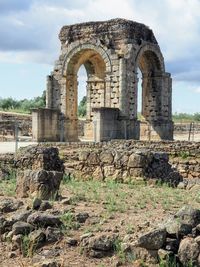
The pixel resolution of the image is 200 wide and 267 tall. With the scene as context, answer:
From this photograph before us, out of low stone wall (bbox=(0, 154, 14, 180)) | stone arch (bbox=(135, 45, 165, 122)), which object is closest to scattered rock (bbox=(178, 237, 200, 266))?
low stone wall (bbox=(0, 154, 14, 180))

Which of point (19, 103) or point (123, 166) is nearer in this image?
point (123, 166)

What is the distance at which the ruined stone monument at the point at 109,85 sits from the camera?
22.8 meters

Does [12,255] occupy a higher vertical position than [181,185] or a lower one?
lower

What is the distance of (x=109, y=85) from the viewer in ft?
76.1

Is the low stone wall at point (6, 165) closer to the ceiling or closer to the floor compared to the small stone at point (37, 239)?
closer to the ceiling

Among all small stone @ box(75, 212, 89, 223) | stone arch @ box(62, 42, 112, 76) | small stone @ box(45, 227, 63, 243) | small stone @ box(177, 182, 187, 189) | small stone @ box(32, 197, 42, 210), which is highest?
stone arch @ box(62, 42, 112, 76)

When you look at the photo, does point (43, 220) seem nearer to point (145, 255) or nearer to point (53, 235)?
point (53, 235)

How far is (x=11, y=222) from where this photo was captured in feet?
20.1

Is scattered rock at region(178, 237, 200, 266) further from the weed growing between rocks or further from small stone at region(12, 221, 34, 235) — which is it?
the weed growing between rocks

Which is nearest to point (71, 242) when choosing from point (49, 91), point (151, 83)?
point (49, 91)

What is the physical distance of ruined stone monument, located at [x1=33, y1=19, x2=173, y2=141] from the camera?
22.8 meters

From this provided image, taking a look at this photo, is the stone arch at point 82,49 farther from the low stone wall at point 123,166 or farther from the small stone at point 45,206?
Answer: the small stone at point 45,206

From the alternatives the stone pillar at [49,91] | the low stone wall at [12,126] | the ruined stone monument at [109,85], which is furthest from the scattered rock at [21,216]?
the low stone wall at [12,126]

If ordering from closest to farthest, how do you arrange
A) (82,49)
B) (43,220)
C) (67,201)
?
(43,220)
(67,201)
(82,49)
